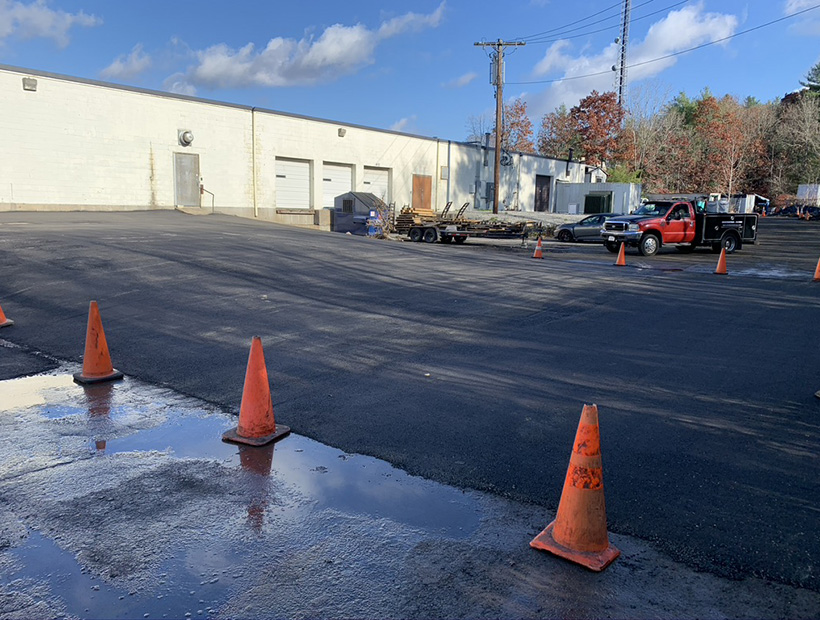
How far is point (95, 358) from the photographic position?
6.39m

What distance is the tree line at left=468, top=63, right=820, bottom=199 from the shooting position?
62.1 meters

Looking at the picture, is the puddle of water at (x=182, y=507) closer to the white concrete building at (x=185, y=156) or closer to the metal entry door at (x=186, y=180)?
the white concrete building at (x=185, y=156)

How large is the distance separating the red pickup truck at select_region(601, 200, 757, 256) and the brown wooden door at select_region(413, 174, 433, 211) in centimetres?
2145

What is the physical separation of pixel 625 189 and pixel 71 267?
44242 mm

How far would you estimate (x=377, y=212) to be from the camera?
3206 cm

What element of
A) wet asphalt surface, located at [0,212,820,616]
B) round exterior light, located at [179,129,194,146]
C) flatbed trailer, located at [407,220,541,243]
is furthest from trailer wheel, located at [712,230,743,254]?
round exterior light, located at [179,129,194,146]

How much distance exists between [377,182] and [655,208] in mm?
21881

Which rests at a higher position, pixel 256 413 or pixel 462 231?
pixel 462 231

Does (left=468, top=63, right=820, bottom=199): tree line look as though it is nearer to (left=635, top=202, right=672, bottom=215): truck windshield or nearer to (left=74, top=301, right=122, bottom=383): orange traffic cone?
(left=635, top=202, right=672, bottom=215): truck windshield

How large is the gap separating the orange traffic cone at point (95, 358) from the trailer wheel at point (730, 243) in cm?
2308

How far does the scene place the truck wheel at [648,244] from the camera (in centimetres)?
2309

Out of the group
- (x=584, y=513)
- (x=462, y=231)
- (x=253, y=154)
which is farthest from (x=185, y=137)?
(x=584, y=513)

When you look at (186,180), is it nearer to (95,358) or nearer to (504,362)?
(95,358)

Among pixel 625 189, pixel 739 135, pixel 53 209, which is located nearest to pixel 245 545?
pixel 53 209
